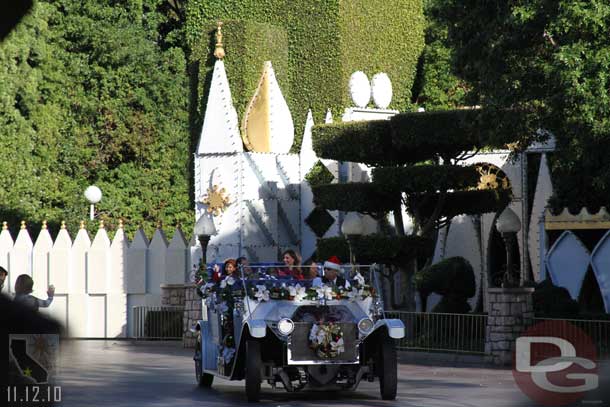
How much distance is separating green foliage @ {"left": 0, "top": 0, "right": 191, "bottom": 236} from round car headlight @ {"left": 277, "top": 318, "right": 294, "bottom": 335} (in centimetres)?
2709

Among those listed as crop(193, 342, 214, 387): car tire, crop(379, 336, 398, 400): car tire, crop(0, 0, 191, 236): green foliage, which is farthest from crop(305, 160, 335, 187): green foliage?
crop(379, 336, 398, 400): car tire

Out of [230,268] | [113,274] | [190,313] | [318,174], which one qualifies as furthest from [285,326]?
[318,174]

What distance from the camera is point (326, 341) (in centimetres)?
1176

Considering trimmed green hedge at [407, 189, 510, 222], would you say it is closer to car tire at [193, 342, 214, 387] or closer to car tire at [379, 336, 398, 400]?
car tire at [193, 342, 214, 387]

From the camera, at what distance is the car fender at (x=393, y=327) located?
11789mm

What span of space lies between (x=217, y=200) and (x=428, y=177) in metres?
9.47

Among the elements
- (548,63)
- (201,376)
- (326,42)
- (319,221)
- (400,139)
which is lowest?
(201,376)

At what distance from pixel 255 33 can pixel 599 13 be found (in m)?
19.9

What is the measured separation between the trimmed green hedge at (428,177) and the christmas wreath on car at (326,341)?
9881mm

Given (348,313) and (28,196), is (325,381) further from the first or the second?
(28,196)

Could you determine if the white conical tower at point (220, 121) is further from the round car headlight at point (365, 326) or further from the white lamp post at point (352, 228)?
the round car headlight at point (365, 326)

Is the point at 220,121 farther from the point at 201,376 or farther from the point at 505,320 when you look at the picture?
the point at 201,376

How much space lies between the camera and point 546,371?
15102 millimetres

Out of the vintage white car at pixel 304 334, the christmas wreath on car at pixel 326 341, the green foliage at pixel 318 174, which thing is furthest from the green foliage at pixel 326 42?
the christmas wreath on car at pixel 326 341
